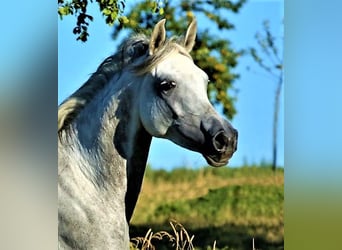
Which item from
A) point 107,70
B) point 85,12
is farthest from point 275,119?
point 85,12

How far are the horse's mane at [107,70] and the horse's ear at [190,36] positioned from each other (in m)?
0.04

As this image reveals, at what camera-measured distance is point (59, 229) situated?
3.34m

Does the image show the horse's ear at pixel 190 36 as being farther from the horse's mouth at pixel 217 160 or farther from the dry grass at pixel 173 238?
the dry grass at pixel 173 238

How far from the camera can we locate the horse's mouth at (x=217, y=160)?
3.37m

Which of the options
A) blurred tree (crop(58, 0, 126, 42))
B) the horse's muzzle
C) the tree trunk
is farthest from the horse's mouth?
blurred tree (crop(58, 0, 126, 42))

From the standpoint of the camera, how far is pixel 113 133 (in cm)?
336

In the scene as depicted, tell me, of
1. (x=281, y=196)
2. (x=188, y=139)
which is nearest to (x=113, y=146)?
(x=188, y=139)

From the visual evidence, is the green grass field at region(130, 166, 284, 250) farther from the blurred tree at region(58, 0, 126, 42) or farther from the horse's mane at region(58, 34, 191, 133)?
the blurred tree at region(58, 0, 126, 42)

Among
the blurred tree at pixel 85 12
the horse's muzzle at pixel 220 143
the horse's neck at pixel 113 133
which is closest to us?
the horse's muzzle at pixel 220 143

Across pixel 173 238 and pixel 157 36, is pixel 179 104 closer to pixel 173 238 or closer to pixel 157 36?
pixel 157 36

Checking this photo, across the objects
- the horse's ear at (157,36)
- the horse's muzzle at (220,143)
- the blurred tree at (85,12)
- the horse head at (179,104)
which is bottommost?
the horse's muzzle at (220,143)

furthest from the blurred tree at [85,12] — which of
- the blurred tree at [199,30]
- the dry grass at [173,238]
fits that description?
the dry grass at [173,238]

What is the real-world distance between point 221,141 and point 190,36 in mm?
590
